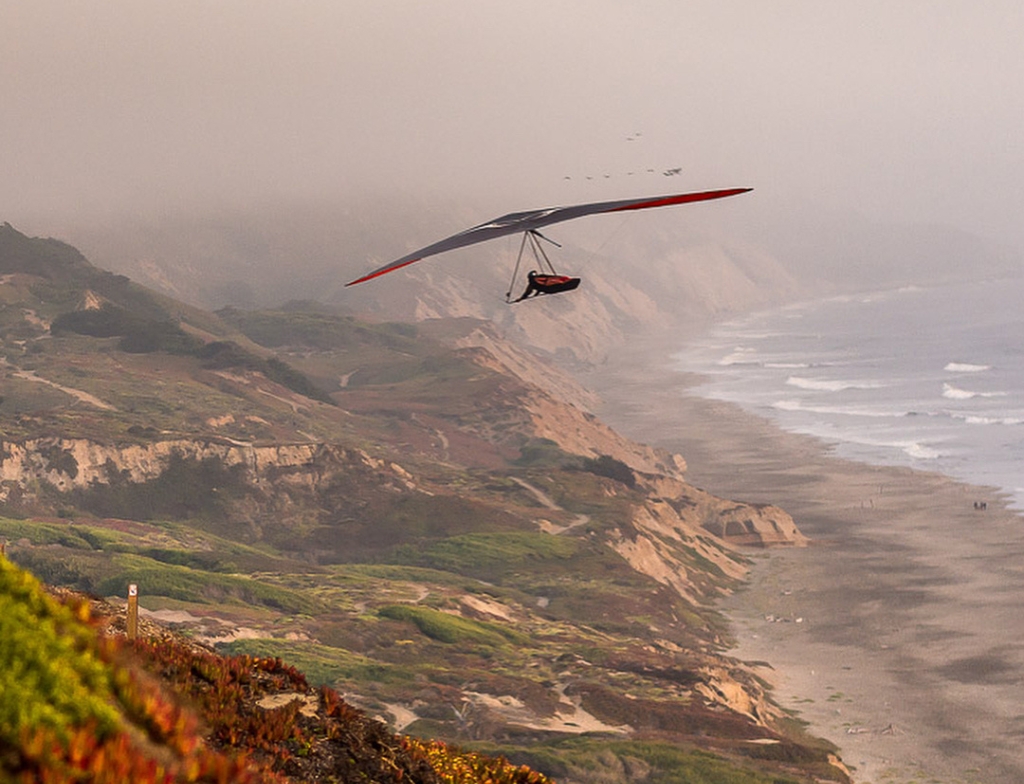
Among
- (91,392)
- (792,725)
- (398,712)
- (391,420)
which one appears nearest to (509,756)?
(398,712)

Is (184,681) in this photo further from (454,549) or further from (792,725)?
(454,549)

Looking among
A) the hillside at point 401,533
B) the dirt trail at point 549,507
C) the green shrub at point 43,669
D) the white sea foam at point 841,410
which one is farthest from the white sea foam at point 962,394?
the green shrub at point 43,669

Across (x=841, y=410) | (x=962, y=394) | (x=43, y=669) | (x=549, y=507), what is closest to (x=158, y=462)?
(x=549, y=507)

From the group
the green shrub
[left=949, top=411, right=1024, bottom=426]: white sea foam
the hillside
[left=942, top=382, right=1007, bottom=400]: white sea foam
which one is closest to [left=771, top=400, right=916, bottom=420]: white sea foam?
[left=949, top=411, right=1024, bottom=426]: white sea foam

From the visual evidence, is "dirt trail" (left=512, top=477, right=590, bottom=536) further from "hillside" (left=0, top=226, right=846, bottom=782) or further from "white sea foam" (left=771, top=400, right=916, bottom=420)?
"white sea foam" (left=771, top=400, right=916, bottom=420)

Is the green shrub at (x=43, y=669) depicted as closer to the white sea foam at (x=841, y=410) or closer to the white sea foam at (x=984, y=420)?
the white sea foam at (x=984, y=420)

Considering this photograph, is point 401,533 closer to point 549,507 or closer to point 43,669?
point 549,507
